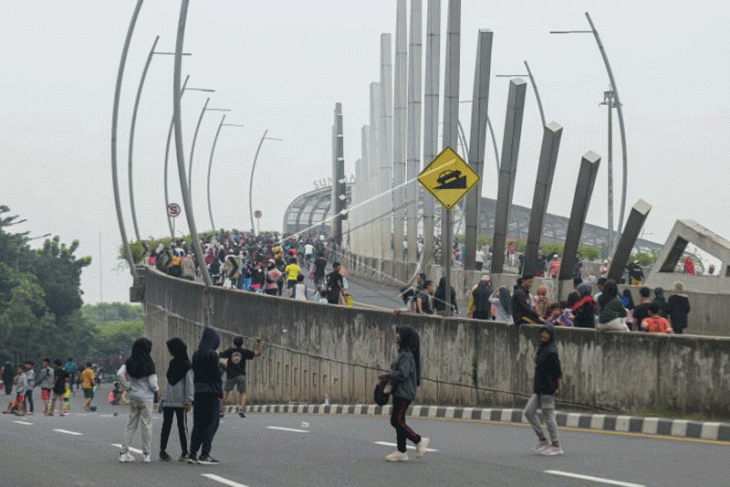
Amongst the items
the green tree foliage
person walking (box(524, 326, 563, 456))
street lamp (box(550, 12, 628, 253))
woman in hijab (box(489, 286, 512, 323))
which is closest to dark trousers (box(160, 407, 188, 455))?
person walking (box(524, 326, 563, 456))

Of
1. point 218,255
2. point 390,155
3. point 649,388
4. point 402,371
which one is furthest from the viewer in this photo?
point 390,155

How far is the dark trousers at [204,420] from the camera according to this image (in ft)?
60.0

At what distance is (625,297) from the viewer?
3506cm

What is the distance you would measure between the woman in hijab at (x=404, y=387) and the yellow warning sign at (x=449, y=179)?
355 inches

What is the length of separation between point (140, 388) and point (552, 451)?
437 centimetres

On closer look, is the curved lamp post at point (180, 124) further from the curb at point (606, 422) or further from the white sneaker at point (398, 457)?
the white sneaker at point (398, 457)

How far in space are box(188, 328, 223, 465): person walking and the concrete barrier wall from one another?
632 centimetres


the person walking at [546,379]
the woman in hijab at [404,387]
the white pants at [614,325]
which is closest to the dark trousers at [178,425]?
the woman in hijab at [404,387]

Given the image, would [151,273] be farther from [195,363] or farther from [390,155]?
[195,363]

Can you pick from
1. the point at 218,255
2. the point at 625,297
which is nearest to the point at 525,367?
the point at 625,297

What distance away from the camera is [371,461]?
18.1 m

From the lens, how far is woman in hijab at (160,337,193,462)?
60.7 ft

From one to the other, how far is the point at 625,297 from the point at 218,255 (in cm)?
3806

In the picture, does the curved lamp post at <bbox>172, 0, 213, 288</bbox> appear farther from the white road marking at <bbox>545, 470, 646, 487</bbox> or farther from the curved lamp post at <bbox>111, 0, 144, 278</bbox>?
the white road marking at <bbox>545, 470, 646, 487</bbox>
